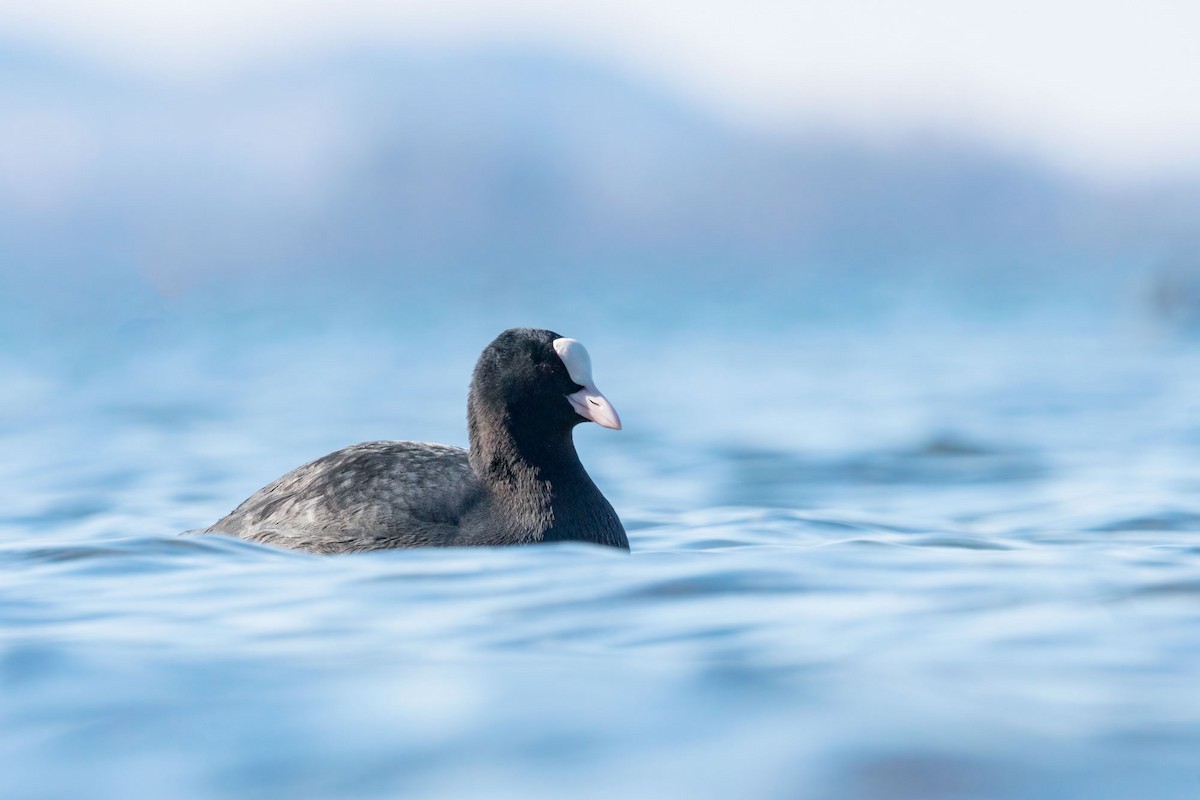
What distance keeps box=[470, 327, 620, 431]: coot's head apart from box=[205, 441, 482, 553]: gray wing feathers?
46 centimetres

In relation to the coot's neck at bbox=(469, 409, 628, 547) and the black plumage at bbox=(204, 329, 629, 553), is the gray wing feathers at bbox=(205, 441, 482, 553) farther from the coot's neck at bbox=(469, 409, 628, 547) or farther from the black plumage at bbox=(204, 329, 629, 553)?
the coot's neck at bbox=(469, 409, 628, 547)

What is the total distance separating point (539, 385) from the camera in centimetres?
829

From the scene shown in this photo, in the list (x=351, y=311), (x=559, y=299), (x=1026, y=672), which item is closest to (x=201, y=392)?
(x=1026, y=672)

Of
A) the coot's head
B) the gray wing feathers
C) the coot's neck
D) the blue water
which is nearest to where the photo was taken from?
the blue water

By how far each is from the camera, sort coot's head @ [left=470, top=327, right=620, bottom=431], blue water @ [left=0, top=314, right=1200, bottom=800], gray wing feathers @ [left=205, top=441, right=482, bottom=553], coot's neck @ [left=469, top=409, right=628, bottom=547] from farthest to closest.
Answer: coot's head @ [left=470, top=327, right=620, bottom=431]
coot's neck @ [left=469, top=409, right=628, bottom=547]
gray wing feathers @ [left=205, top=441, right=482, bottom=553]
blue water @ [left=0, top=314, right=1200, bottom=800]

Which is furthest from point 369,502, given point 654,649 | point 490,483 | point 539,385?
point 654,649

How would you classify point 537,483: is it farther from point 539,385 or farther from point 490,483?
point 539,385

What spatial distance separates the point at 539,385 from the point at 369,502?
1.10 meters

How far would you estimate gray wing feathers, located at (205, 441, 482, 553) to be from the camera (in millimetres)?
7938

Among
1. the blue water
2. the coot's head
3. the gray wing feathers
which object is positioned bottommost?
the blue water

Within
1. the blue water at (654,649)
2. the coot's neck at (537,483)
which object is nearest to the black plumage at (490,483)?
the coot's neck at (537,483)

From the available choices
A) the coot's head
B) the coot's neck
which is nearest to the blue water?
the coot's neck

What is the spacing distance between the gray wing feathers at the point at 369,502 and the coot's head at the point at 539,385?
459mm

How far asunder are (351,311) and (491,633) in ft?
191
